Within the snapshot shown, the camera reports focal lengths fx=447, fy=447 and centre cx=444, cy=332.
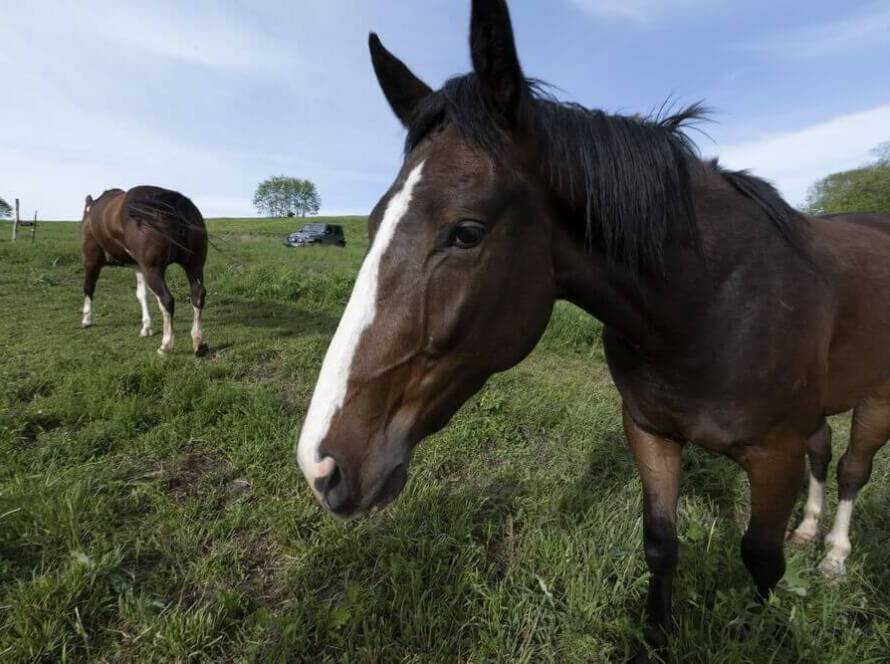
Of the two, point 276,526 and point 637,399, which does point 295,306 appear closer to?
point 276,526

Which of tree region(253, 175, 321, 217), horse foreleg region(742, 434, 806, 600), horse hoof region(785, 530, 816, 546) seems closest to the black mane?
horse foreleg region(742, 434, 806, 600)

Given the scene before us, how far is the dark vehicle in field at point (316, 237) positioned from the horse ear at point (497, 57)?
1168 inches

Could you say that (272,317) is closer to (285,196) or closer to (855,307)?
(855,307)

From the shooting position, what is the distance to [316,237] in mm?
30047

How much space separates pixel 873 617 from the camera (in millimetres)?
2057

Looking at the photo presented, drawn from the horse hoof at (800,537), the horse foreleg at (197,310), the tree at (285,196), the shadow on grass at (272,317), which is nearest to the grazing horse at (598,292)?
the horse hoof at (800,537)

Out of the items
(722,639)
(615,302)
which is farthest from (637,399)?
(722,639)

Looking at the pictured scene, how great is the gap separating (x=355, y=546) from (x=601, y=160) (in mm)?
2086

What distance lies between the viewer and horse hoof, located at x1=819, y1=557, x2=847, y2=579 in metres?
2.28

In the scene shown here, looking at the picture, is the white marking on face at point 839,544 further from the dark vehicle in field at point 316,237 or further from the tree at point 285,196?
the tree at point 285,196

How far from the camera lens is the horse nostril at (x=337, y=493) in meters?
1.06

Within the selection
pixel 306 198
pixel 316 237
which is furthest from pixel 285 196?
pixel 316 237

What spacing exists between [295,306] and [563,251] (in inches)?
298

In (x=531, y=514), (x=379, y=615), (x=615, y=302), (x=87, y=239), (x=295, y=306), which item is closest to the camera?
(x=615, y=302)
